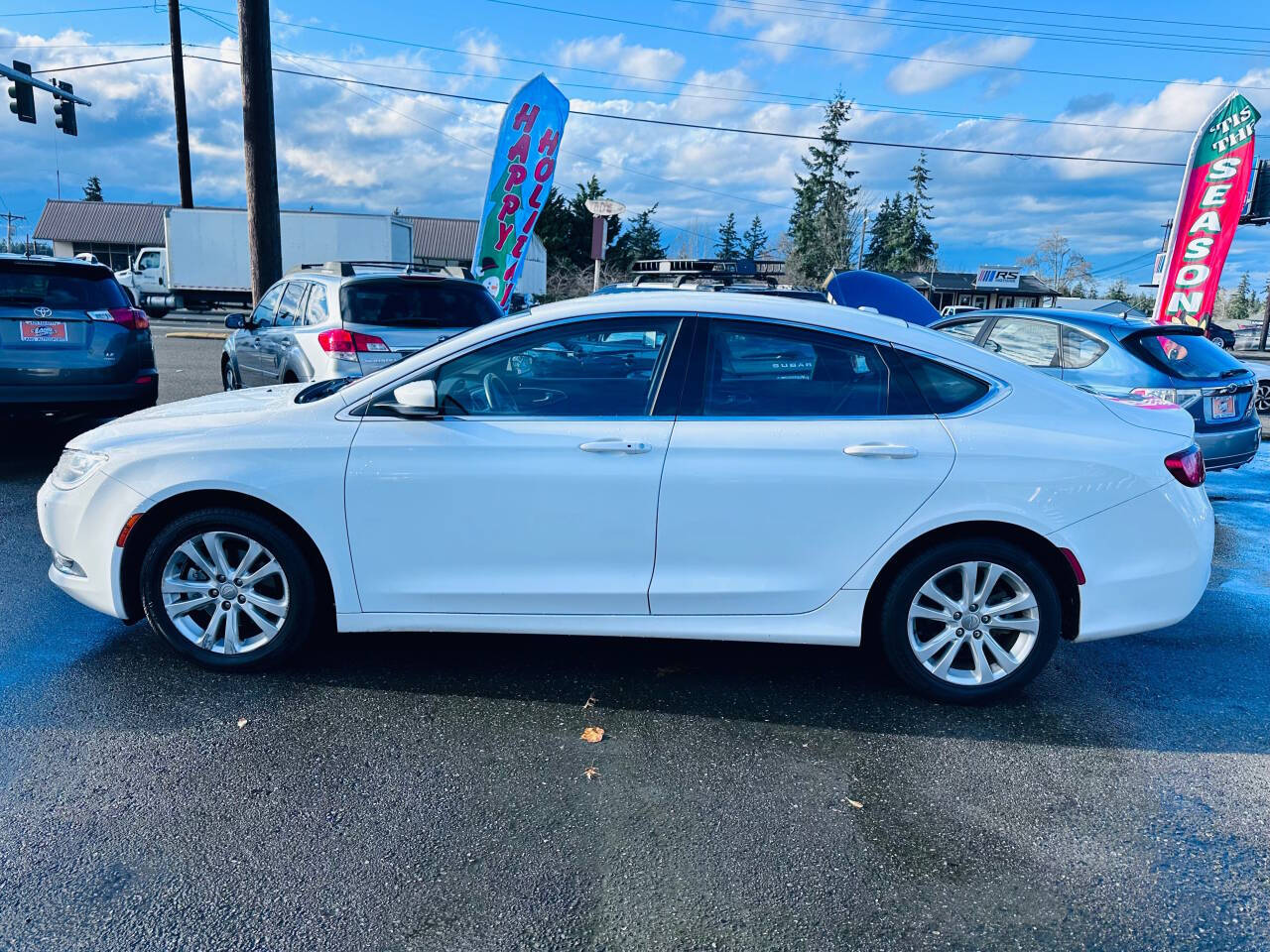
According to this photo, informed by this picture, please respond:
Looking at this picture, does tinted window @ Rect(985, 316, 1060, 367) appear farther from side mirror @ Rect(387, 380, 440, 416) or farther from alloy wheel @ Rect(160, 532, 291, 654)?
alloy wheel @ Rect(160, 532, 291, 654)

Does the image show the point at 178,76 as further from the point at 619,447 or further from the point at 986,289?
the point at 986,289

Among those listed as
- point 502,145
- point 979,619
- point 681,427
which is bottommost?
point 979,619

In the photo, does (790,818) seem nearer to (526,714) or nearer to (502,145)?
(526,714)

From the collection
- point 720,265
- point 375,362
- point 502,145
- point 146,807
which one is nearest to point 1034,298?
point 720,265

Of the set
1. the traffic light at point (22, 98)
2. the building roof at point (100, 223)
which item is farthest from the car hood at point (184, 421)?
the building roof at point (100, 223)

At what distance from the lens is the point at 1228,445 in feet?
23.9

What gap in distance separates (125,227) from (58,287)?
56600 millimetres

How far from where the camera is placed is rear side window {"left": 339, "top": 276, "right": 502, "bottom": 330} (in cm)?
742

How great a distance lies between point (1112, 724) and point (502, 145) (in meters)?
13.6

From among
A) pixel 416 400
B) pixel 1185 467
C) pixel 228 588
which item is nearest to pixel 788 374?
pixel 416 400

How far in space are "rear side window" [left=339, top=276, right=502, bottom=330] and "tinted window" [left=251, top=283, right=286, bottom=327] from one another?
5.95ft

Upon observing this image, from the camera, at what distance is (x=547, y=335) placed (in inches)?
147

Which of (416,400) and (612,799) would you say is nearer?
(612,799)

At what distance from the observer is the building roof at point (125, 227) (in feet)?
177
